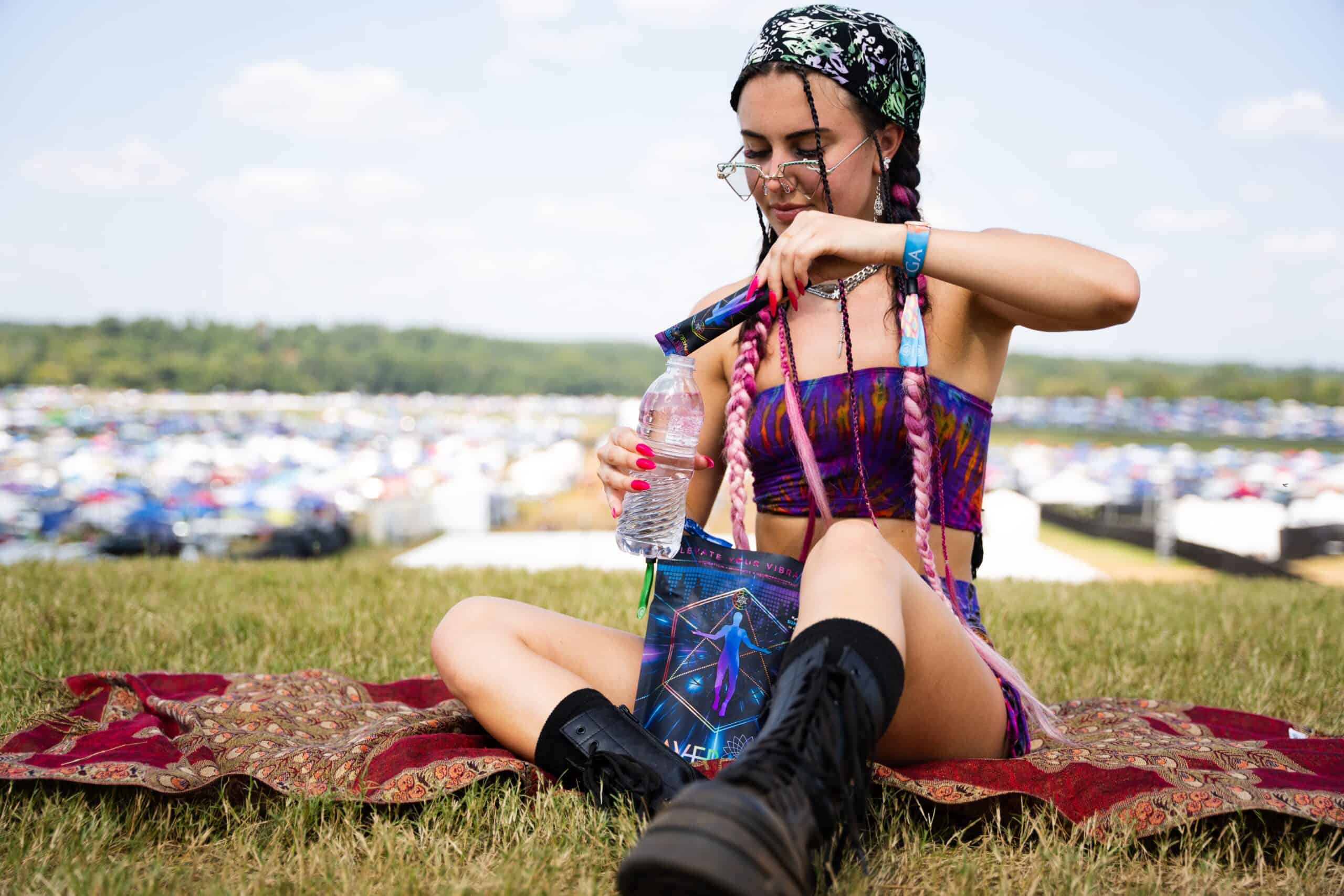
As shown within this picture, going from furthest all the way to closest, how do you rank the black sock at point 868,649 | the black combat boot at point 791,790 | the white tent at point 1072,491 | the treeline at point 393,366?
the treeline at point 393,366 < the white tent at point 1072,491 < the black sock at point 868,649 < the black combat boot at point 791,790

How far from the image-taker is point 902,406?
2242 millimetres

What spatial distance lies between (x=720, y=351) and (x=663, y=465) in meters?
0.46

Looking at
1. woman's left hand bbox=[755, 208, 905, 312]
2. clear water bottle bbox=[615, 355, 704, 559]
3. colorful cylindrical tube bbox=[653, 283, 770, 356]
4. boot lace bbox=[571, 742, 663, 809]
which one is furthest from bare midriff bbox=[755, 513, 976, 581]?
boot lace bbox=[571, 742, 663, 809]

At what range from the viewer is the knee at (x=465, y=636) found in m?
2.15

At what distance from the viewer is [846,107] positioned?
2.29 m

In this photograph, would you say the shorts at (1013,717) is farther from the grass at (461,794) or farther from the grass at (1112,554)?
the grass at (1112,554)

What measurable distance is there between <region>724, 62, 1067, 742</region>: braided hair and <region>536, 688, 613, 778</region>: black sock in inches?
19.0

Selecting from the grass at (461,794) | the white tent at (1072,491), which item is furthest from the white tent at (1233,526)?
the grass at (461,794)

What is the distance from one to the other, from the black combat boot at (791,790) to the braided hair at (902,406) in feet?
1.73

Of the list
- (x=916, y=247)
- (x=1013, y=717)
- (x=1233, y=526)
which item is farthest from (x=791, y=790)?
(x=1233, y=526)

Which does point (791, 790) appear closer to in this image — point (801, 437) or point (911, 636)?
point (911, 636)

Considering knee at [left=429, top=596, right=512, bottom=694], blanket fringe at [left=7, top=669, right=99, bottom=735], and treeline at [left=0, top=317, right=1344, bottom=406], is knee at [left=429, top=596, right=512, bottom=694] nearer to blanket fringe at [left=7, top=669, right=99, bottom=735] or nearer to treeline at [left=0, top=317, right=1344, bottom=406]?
blanket fringe at [left=7, top=669, right=99, bottom=735]

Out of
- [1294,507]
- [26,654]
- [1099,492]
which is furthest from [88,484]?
[26,654]

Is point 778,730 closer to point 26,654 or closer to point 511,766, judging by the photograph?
point 511,766
